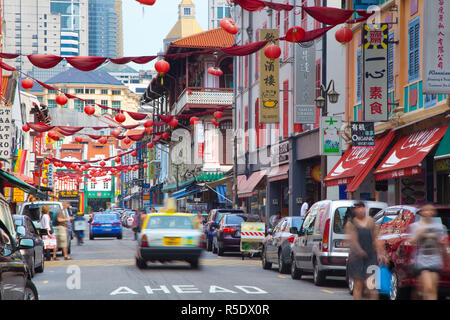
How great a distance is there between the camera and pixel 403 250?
13617 mm

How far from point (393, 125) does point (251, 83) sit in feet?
71.8

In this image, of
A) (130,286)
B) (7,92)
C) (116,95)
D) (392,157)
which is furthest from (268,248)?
(116,95)

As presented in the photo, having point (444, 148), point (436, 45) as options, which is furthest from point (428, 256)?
point (444, 148)

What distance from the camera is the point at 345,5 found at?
28.9 metres

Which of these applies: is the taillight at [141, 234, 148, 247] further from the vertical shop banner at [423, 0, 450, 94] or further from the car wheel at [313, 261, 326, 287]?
the vertical shop banner at [423, 0, 450, 94]

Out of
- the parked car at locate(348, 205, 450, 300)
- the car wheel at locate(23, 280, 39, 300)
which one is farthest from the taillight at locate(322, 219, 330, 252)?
the car wheel at locate(23, 280, 39, 300)

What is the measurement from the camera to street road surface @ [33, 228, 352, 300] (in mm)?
15219

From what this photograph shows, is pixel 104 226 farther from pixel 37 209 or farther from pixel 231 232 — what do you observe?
pixel 231 232

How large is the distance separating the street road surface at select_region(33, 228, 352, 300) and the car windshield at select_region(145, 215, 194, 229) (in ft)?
3.75

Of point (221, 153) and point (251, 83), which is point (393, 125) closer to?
point (251, 83)

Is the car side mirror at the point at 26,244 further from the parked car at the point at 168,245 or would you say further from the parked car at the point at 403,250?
the parked car at the point at 168,245

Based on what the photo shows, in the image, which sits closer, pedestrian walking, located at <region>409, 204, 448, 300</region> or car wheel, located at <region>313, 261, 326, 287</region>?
pedestrian walking, located at <region>409, 204, 448, 300</region>

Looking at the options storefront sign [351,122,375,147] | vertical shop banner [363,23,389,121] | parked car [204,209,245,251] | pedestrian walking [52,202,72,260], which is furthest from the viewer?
parked car [204,209,245,251]

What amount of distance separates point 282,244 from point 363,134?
542 centimetres
